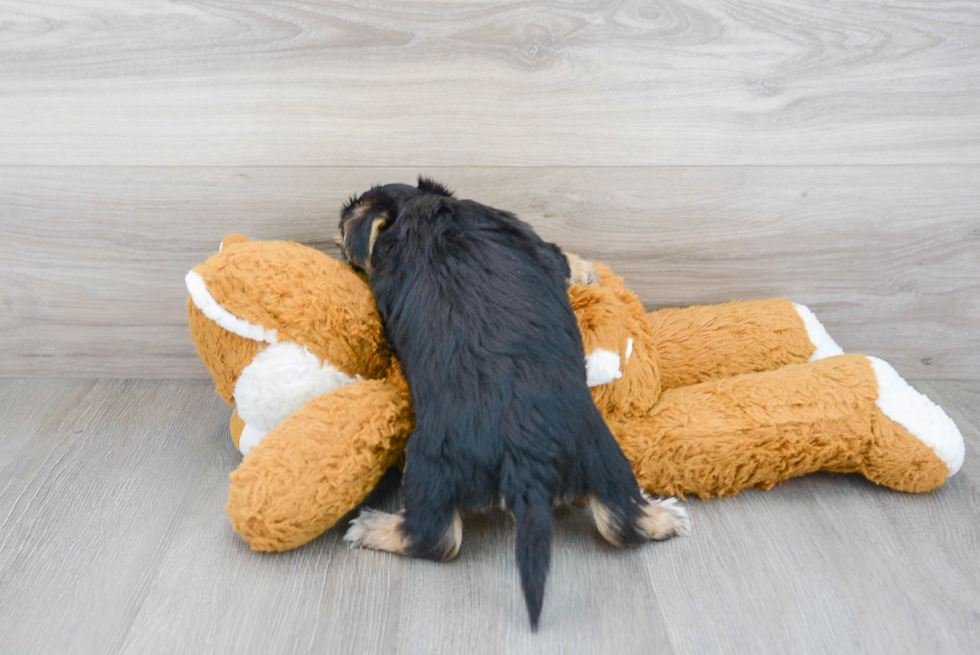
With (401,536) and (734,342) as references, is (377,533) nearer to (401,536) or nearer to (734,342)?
(401,536)

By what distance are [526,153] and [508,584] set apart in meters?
0.75

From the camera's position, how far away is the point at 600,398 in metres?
1.05

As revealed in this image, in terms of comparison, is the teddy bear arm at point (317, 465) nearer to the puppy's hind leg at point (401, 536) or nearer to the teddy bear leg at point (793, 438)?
the puppy's hind leg at point (401, 536)

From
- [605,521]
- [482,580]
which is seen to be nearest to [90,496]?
[482,580]

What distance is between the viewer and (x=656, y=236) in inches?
52.5

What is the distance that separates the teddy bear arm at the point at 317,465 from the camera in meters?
0.90

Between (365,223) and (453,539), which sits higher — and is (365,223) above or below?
above

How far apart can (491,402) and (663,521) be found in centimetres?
32

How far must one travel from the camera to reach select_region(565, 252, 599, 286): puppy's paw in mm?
1112

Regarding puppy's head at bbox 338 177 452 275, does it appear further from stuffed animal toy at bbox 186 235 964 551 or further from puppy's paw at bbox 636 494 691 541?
puppy's paw at bbox 636 494 691 541

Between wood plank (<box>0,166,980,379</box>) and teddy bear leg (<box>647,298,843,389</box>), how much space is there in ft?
0.40

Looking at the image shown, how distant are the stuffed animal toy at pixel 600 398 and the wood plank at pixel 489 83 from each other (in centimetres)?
30

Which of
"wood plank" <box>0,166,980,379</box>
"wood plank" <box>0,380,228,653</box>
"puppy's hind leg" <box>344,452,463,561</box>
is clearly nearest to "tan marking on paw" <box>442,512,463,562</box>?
"puppy's hind leg" <box>344,452,463,561</box>

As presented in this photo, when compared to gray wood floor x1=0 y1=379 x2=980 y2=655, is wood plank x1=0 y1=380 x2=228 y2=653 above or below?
below
